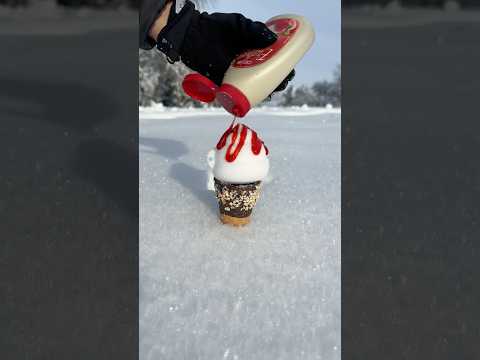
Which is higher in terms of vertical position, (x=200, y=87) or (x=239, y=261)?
(x=200, y=87)

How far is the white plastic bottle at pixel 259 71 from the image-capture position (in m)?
0.62

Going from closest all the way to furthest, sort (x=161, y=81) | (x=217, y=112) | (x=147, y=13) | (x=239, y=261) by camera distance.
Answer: (x=147, y=13) < (x=239, y=261) < (x=217, y=112) < (x=161, y=81)

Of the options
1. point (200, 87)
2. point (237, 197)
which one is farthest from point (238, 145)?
point (200, 87)

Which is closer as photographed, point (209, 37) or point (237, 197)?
point (209, 37)

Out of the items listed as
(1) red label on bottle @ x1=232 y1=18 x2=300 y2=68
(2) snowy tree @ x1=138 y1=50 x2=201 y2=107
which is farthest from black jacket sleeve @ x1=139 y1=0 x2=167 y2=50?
(2) snowy tree @ x1=138 y1=50 x2=201 y2=107

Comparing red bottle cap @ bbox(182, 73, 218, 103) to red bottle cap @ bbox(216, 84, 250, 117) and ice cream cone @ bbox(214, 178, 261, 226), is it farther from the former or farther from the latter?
ice cream cone @ bbox(214, 178, 261, 226)

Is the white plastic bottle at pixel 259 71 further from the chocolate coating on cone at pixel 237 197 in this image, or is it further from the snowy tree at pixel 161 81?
the snowy tree at pixel 161 81

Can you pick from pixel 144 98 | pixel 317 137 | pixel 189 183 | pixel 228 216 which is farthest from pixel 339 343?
pixel 144 98

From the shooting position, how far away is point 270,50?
629 mm

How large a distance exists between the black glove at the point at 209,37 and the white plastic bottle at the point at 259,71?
0.01 metres

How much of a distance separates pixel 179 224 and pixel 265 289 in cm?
29

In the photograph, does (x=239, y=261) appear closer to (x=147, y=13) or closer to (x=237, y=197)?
(x=237, y=197)

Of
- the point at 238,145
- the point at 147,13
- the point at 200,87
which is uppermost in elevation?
the point at 147,13

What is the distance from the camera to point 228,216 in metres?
0.96
